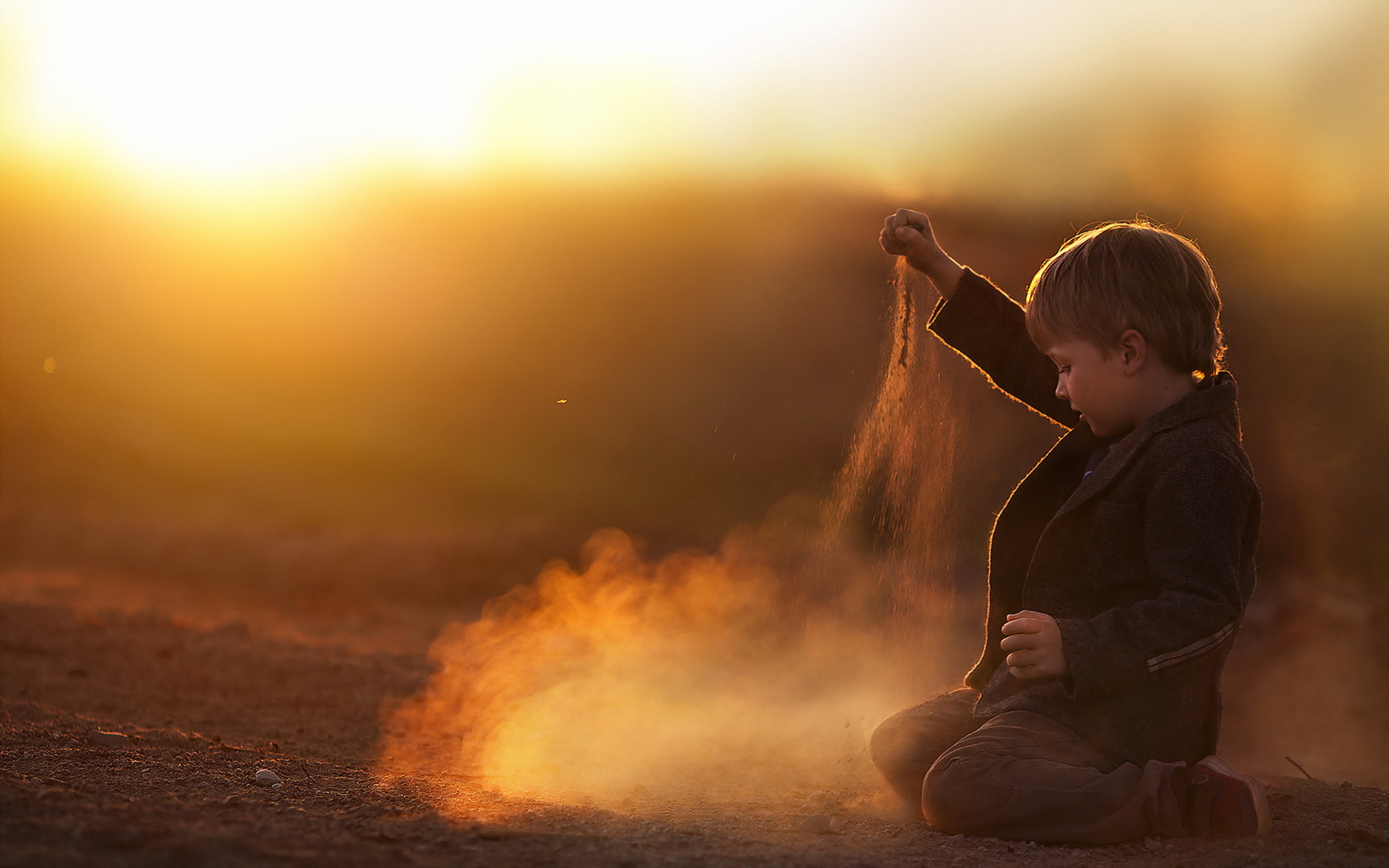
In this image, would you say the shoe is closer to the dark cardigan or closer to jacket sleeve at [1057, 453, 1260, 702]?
the dark cardigan

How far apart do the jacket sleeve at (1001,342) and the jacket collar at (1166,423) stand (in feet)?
1.96

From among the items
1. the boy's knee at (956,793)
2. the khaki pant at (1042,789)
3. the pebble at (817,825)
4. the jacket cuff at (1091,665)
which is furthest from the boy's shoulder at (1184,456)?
the pebble at (817,825)

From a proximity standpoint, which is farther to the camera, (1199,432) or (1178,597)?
(1199,432)

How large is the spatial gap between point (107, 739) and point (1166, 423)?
319 centimetres

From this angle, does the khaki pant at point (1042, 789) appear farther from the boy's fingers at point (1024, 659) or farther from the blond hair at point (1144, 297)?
the blond hair at point (1144, 297)

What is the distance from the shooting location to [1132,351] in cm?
256

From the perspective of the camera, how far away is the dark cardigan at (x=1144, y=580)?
234 cm

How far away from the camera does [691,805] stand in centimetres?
280

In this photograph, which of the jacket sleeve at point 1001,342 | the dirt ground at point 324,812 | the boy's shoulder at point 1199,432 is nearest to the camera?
the dirt ground at point 324,812

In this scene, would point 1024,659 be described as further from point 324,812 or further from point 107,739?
point 107,739

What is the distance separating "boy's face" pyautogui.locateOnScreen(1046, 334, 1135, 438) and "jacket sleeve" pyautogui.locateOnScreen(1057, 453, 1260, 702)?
9.4 inches

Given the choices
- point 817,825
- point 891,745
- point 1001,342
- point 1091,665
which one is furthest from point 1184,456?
point 817,825

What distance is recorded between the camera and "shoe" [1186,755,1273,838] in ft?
7.74

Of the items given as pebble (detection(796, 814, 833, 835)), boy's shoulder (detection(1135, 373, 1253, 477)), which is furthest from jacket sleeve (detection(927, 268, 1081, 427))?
pebble (detection(796, 814, 833, 835))
